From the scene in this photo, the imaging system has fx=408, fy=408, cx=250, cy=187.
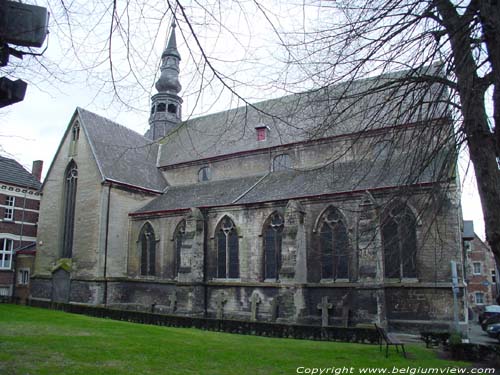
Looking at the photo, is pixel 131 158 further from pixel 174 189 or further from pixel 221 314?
pixel 221 314

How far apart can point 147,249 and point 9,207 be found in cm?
1212

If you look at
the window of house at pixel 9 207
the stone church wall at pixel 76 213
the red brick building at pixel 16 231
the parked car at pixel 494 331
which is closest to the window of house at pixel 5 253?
the red brick building at pixel 16 231

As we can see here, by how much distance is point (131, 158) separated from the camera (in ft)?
85.5

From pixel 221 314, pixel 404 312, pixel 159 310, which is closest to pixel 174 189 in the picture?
pixel 159 310

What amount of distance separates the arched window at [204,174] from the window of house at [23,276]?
44.3 feet

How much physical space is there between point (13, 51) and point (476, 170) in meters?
5.42

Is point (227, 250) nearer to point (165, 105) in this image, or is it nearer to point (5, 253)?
point (165, 105)

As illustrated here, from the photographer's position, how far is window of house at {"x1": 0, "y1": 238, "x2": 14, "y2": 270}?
90.1ft

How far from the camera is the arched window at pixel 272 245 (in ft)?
61.2

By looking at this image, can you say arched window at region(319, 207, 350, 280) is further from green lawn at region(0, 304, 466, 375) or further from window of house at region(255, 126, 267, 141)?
window of house at region(255, 126, 267, 141)

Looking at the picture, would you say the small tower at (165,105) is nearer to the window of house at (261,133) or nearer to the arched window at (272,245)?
the window of house at (261,133)

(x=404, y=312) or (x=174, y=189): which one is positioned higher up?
(x=174, y=189)

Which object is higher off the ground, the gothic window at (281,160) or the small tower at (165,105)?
the small tower at (165,105)

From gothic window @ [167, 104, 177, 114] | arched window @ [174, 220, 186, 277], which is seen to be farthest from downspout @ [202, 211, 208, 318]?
gothic window @ [167, 104, 177, 114]
